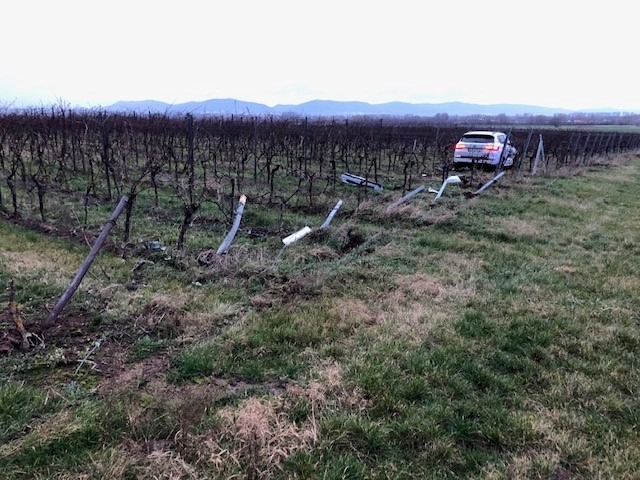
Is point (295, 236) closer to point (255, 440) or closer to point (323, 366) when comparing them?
point (323, 366)

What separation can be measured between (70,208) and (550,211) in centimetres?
837

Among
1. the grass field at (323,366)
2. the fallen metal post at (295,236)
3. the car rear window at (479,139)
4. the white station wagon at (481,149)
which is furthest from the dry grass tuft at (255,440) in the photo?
the car rear window at (479,139)

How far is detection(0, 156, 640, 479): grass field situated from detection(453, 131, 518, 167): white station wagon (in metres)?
8.48

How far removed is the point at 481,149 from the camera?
13602mm

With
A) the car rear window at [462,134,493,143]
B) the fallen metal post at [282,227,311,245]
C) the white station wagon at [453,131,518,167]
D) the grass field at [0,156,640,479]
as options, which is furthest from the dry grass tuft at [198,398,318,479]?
the car rear window at [462,134,493,143]

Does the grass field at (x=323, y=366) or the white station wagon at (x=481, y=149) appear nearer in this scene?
the grass field at (x=323, y=366)

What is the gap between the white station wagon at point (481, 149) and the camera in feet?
44.4

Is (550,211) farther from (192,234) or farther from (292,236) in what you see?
(192,234)

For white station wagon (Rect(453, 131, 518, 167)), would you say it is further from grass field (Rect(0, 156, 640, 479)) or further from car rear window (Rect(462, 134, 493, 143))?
grass field (Rect(0, 156, 640, 479))

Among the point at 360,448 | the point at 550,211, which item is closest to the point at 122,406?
the point at 360,448

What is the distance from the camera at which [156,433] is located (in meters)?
2.29

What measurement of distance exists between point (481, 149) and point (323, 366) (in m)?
12.2

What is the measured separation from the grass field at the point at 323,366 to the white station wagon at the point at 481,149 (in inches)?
334

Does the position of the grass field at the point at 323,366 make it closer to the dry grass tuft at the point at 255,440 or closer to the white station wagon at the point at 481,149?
the dry grass tuft at the point at 255,440
